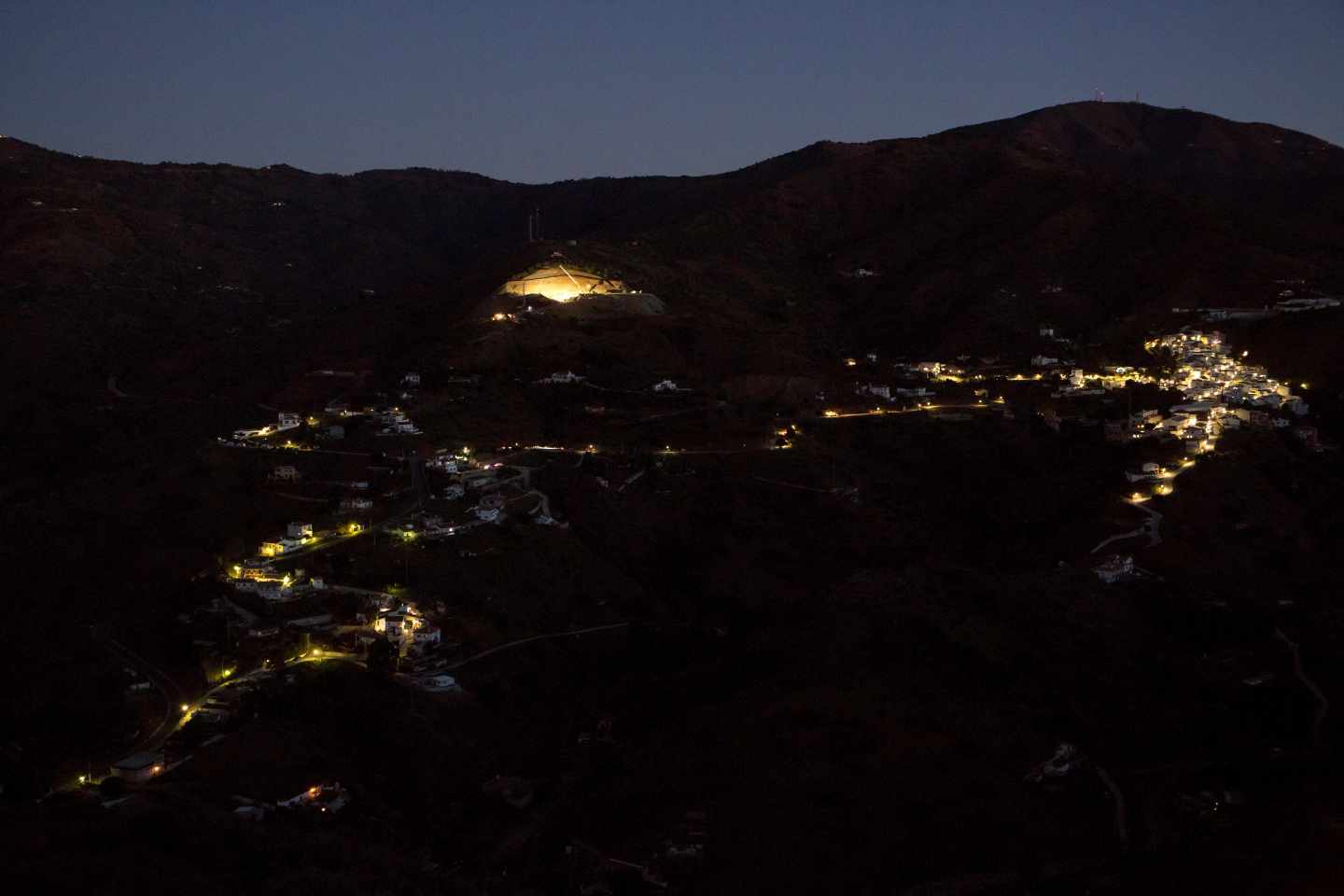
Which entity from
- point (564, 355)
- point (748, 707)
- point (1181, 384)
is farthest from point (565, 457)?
point (1181, 384)

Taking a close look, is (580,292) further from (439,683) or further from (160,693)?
(160,693)

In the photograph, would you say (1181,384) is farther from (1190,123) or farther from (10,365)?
(1190,123)

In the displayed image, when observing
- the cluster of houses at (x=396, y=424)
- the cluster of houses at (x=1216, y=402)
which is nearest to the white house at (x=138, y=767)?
the cluster of houses at (x=396, y=424)

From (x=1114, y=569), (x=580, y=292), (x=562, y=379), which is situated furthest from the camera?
(x=580, y=292)

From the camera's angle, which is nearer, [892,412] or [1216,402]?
[1216,402]

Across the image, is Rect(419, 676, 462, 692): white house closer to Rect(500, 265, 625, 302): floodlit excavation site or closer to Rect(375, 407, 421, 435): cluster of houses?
Rect(375, 407, 421, 435): cluster of houses

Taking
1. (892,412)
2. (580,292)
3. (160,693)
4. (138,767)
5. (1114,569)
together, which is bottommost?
(160,693)

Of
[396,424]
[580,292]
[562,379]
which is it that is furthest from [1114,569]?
[580,292]

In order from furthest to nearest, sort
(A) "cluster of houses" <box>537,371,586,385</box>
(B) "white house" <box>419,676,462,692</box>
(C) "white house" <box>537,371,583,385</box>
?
(C) "white house" <box>537,371,583,385</box> < (A) "cluster of houses" <box>537,371,586,385</box> < (B) "white house" <box>419,676,462,692</box>

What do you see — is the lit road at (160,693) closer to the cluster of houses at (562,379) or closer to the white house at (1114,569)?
the white house at (1114,569)

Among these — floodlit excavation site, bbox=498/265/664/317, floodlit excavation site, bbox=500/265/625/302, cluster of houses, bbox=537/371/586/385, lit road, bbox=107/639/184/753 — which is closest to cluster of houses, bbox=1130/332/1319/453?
cluster of houses, bbox=537/371/586/385

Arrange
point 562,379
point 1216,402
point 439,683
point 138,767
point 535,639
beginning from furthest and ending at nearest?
point 562,379
point 1216,402
point 535,639
point 439,683
point 138,767
